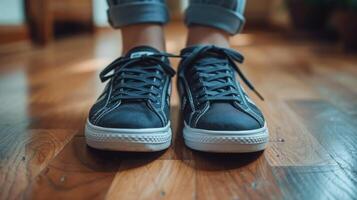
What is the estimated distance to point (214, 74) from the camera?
0.62 m

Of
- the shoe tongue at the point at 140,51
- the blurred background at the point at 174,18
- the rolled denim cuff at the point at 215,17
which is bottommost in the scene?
the blurred background at the point at 174,18

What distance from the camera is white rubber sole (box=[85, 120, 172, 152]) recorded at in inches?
20.4

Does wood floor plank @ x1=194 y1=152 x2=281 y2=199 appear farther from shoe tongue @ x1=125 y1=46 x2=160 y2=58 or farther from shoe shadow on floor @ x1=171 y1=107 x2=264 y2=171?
shoe tongue @ x1=125 y1=46 x2=160 y2=58

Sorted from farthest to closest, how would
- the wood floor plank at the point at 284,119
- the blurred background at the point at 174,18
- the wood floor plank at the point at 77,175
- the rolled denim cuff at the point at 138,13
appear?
the blurred background at the point at 174,18 < the rolled denim cuff at the point at 138,13 < the wood floor plank at the point at 284,119 < the wood floor plank at the point at 77,175

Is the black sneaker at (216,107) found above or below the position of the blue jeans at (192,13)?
below

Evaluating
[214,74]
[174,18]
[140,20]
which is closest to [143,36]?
[140,20]

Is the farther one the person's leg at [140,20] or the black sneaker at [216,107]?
the person's leg at [140,20]

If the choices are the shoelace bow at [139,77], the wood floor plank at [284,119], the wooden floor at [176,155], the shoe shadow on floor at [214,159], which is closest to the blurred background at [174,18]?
the wood floor plank at [284,119]

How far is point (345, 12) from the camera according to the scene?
1757 millimetres

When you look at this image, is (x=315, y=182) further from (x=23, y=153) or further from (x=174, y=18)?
(x=174, y=18)

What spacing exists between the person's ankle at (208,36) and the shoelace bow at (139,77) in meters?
0.09

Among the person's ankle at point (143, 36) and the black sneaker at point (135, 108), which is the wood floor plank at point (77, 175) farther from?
the person's ankle at point (143, 36)

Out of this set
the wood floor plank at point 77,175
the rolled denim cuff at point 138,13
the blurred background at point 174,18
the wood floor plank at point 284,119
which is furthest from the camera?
the blurred background at point 174,18

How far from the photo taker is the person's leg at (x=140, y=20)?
0.67 m
